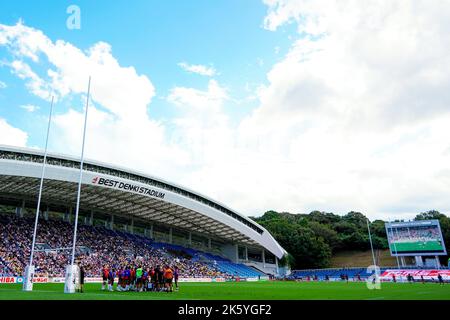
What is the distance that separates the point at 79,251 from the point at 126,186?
362 inches

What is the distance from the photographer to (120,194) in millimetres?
45688

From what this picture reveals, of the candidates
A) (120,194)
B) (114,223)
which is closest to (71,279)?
(120,194)

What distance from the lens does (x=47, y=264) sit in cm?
3550

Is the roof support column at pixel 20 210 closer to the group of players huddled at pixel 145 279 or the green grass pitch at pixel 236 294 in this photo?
the green grass pitch at pixel 236 294

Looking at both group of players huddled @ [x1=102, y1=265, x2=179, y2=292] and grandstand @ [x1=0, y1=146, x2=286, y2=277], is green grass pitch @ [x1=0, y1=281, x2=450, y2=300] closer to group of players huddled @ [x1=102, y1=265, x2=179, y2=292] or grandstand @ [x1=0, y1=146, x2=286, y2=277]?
group of players huddled @ [x1=102, y1=265, x2=179, y2=292]

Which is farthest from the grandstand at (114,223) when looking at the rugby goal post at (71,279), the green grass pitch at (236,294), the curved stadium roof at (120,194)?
the rugby goal post at (71,279)

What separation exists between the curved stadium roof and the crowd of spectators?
3.74 meters

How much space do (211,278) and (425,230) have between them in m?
33.8

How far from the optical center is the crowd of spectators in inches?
1378

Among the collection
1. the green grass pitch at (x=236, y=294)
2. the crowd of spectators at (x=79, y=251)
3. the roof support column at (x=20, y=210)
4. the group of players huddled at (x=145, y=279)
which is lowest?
the green grass pitch at (x=236, y=294)

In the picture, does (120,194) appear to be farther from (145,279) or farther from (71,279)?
(71,279)

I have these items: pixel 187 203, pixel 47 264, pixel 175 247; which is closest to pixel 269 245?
pixel 175 247

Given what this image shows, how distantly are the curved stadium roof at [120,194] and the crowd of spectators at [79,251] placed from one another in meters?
3.74

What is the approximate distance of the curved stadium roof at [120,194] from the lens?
122ft
